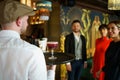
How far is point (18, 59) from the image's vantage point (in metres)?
1.51

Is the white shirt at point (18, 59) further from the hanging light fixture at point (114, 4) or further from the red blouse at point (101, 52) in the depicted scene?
the red blouse at point (101, 52)

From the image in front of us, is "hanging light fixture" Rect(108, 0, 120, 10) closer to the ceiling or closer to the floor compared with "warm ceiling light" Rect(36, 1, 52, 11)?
closer to the floor

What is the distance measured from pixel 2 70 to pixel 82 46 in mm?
3545

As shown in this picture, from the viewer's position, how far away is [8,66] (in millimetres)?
1525

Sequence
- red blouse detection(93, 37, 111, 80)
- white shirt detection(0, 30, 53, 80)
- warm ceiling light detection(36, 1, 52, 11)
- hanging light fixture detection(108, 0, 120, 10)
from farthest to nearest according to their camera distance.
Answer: warm ceiling light detection(36, 1, 52, 11) → red blouse detection(93, 37, 111, 80) → hanging light fixture detection(108, 0, 120, 10) → white shirt detection(0, 30, 53, 80)

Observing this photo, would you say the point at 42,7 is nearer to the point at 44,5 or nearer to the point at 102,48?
the point at 44,5

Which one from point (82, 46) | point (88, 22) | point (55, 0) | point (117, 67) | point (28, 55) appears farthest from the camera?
point (88, 22)

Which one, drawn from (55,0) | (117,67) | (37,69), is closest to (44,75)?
(37,69)

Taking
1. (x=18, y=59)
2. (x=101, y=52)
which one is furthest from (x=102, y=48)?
(x=18, y=59)

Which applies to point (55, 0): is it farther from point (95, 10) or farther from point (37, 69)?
point (37, 69)

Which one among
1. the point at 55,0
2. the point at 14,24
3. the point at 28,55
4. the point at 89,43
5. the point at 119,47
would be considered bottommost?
the point at 89,43

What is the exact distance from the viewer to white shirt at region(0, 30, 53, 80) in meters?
1.50

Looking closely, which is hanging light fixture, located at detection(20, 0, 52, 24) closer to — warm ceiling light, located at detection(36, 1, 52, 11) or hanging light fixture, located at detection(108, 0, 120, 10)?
warm ceiling light, located at detection(36, 1, 52, 11)

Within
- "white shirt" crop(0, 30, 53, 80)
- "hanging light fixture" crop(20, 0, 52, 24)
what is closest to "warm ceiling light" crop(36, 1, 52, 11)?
"hanging light fixture" crop(20, 0, 52, 24)
